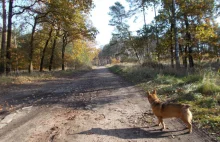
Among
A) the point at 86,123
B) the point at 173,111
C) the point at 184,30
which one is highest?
the point at 184,30

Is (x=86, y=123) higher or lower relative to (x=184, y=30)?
lower

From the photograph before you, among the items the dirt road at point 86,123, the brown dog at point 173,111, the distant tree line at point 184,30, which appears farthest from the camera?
the distant tree line at point 184,30

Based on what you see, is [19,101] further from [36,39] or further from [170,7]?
[36,39]

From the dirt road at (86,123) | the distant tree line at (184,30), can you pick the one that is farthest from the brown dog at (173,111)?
the distant tree line at (184,30)

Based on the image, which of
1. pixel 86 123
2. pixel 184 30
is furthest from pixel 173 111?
pixel 184 30

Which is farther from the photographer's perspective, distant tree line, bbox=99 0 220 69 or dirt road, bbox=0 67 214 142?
distant tree line, bbox=99 0 220 69

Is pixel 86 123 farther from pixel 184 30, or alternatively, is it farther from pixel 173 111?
pixel 184 30

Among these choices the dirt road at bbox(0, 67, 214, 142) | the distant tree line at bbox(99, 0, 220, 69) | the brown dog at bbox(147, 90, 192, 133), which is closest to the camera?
the dirt road at bbox(0, 67, 214, 142)

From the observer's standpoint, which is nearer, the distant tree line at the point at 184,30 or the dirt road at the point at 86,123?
the dirt road at the point at 86,123

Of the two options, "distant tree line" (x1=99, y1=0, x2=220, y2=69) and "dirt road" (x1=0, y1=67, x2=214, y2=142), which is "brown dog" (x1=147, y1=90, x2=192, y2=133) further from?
"distant tree line" (x1=99, y1=0, x2=220, y2=69)

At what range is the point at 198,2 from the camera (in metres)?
14.5

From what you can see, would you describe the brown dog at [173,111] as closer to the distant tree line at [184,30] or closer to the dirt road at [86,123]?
the dirt road at [86,123]

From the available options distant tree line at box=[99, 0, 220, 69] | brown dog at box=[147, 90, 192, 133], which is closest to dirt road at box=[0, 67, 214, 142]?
brown dog at box=[147, 90, 192, 133]

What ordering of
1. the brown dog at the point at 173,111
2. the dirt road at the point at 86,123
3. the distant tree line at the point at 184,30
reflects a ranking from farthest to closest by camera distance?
the distant tree line at the point at 184,30, the brown dog at the point at 173,111, the dirt road at the point at 86,123
